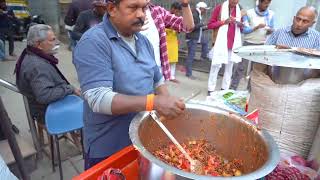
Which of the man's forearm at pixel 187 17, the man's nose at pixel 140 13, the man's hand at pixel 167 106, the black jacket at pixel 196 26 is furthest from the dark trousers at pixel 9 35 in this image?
the man's hand at pixel 167 106

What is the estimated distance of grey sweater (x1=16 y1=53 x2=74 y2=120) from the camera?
259 centimetres

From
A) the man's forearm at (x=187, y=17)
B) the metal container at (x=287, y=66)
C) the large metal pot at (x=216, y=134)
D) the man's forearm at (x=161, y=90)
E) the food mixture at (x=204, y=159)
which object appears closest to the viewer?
the large metal pot at (x=216, y=134)

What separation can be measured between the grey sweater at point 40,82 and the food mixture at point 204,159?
60.2 inches

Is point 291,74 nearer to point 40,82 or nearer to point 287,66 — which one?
point 287,66

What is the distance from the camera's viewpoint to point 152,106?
1.23 meters

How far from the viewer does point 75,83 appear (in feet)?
18.9

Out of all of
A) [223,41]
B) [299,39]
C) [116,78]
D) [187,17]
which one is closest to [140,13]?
[116,78]

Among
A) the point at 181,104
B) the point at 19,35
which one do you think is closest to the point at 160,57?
the point at 181,104

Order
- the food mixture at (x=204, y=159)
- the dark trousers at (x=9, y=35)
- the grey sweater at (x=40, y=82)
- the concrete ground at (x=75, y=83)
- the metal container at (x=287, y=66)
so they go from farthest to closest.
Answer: the dark trousers at (x=9, y=35), the concrete ground at (x=75, y=83), the grey sweater at (x=40, y=82), the metal container at (x=287, y=66), the food mixture at (x=204, y=159)

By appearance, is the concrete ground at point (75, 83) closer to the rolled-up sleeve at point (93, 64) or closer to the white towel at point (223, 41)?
the white towel at point (223, 41)

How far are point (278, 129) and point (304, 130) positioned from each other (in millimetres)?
133

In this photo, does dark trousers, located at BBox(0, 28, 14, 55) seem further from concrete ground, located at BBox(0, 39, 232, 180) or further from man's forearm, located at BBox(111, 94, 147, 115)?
man's forearm, located at BBox(111, 94, 147, 115)

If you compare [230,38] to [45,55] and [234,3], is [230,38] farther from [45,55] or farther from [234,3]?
[45,55]

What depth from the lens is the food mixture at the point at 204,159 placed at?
1.33m
